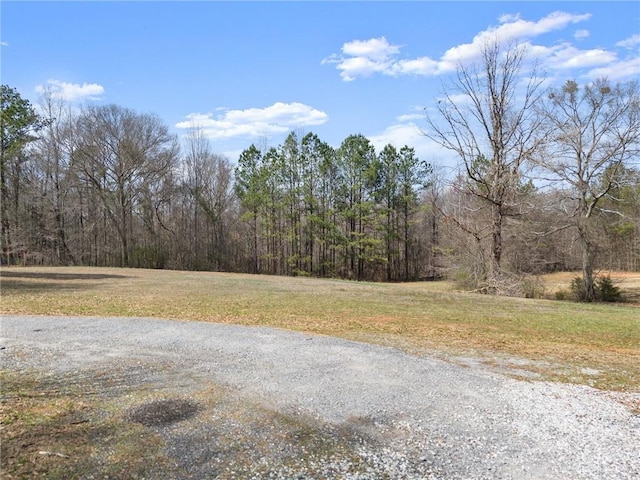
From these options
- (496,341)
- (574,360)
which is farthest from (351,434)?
(496,341)

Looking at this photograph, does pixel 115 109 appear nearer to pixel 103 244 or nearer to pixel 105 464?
pixel 103 244

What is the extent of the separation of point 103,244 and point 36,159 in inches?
315

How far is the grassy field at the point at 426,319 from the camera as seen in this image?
22.0 feet

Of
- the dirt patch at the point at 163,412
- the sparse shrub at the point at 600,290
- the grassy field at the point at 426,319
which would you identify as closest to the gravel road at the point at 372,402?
the dirt patch at the point at 163,412

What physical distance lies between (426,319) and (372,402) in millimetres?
6098

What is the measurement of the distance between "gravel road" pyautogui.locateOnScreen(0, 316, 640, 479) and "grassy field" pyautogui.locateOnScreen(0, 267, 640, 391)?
0.90 m

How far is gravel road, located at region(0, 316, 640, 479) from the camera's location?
10.9 feet

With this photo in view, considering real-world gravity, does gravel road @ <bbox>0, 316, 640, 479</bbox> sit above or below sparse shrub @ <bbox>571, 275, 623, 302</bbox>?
above

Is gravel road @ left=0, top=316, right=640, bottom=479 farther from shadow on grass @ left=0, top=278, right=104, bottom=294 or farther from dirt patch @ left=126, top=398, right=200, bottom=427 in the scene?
shadow on grass @ left=0, top=278, right=104, bottom=294

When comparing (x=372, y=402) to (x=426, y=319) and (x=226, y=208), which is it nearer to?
(x=426, y=319)

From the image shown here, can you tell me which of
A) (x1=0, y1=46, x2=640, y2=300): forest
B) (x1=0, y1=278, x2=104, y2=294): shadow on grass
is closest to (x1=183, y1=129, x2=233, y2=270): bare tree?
(x1=0, y1=46, x2=640, y2=300): forest

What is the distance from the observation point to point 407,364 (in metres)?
6.10

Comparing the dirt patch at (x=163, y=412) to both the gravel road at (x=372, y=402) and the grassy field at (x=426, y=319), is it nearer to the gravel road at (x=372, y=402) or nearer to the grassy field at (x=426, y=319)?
the gravel road at (x=372, y=402)

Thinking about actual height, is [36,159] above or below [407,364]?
above
